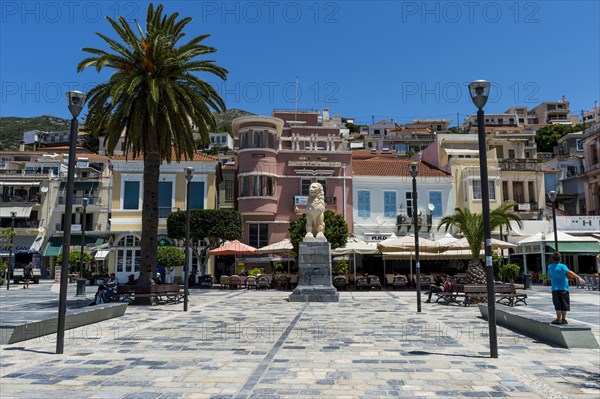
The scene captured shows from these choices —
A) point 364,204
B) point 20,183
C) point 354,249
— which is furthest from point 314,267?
point 20,183

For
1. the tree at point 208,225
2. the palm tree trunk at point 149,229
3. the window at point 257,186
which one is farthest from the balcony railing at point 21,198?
the palm tree trunk at point 149,229

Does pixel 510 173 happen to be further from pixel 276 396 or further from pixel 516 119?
pixel 516 119

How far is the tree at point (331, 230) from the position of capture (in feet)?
99.1

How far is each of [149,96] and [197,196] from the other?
751 inches

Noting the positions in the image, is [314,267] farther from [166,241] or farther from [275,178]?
[166,241]

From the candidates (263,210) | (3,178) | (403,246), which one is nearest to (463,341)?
(403,246)

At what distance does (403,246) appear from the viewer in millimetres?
27156

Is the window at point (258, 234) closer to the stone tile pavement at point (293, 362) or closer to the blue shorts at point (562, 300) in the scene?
the stone tile pavement at point (293, 362)

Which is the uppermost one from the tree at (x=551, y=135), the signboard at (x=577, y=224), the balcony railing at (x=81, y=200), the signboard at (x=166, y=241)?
the tree at (x=551, y=135)

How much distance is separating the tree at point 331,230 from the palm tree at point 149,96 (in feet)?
35.1

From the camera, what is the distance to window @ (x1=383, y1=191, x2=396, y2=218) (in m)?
39.6

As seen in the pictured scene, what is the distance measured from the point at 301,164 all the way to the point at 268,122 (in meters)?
4.15

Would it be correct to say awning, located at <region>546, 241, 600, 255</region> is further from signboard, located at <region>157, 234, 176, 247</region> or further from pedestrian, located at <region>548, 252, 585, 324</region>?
signboard, located at <region>157, 234, 176, 247</region>

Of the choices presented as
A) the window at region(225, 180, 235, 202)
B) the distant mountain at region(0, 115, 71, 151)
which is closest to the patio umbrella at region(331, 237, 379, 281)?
the window at region(225, 180, 235, 202)
